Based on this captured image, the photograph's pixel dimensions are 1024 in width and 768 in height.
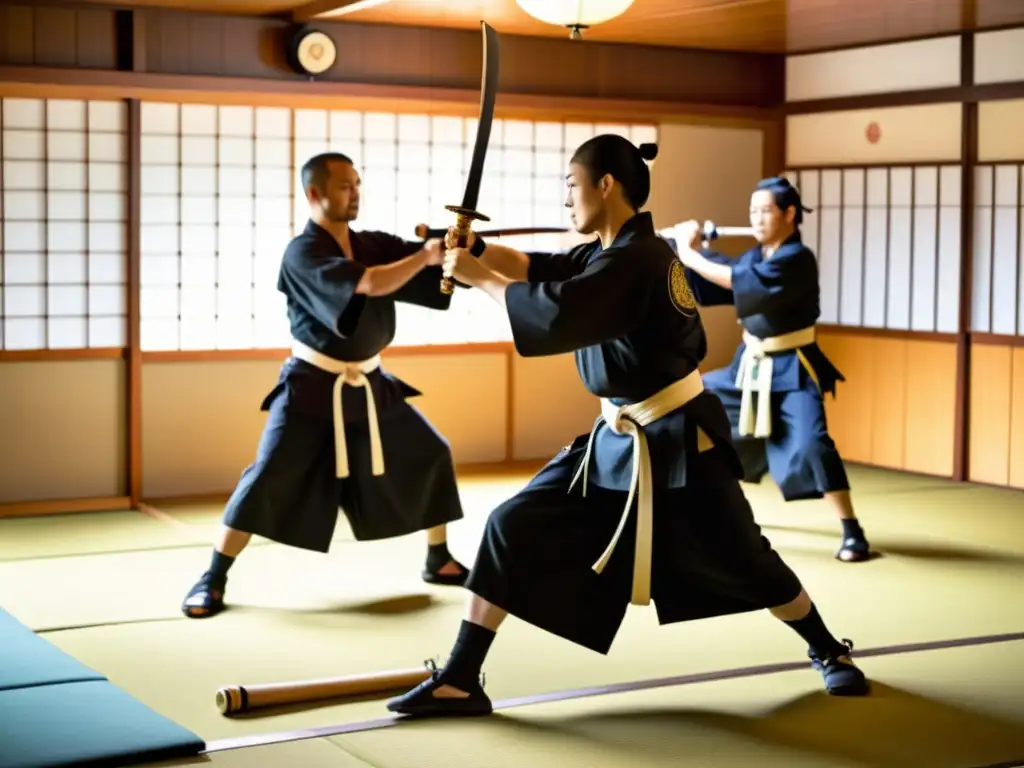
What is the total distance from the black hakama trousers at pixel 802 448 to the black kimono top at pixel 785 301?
61mm

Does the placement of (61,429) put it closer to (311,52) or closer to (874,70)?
(311,52)

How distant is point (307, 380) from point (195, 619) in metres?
0.81

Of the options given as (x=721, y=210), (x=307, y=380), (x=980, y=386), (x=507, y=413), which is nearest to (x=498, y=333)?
(x=507, y=413)

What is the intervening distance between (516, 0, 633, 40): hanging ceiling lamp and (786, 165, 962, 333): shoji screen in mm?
2719

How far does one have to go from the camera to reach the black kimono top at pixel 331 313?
4684mm

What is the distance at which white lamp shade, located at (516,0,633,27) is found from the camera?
513cm

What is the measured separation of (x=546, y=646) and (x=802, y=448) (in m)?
1.78

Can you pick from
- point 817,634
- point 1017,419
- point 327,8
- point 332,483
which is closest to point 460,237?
point 817,634

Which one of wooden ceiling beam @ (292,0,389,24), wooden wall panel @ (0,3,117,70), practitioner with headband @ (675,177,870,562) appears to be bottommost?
practitioner with headband @ (675,177,870,562)

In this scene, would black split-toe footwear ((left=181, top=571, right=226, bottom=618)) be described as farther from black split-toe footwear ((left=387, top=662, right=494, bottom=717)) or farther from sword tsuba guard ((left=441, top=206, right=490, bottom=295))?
sword tsuba guard ((left=441, top=206, right=490, bottom=295))

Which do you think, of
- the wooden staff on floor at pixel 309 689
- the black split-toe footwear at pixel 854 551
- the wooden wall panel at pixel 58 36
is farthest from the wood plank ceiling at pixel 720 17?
the wooden staff on floor at pixel 309 689

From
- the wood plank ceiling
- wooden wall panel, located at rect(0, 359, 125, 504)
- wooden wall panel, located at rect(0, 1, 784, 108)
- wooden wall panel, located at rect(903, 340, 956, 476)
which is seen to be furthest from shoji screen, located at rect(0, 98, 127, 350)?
wooden wall panel, located at rect(903, 340, 956, 476)

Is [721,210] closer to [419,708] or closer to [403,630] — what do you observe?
[403,630]

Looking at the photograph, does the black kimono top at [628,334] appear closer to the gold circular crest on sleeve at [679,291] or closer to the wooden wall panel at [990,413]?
the gold circular crest on sleeve at [679,291]
